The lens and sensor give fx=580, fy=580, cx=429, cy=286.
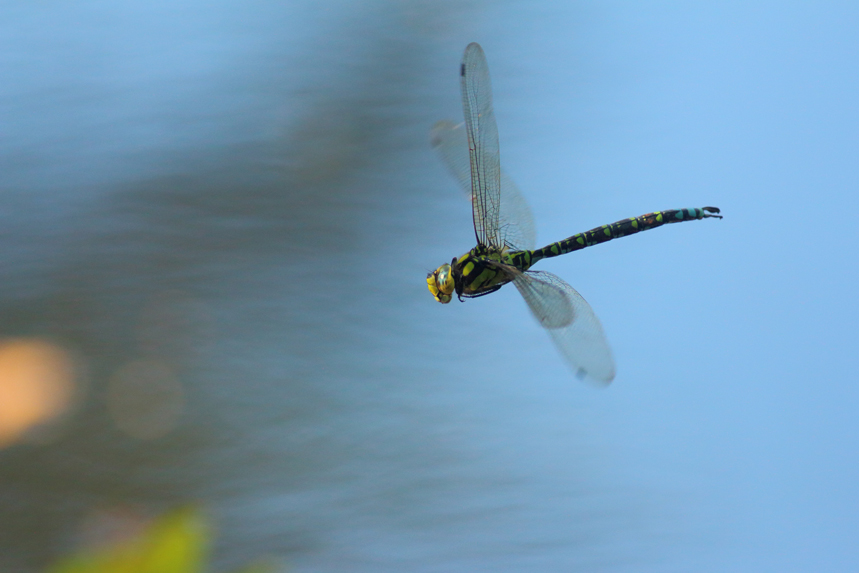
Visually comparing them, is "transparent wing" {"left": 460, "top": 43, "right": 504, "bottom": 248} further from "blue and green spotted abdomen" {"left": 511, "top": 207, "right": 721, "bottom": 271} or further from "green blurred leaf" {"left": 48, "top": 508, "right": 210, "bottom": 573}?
"green blurred leaf" {"left": 48, "top": 508, "right": 210, "bottom": 573}

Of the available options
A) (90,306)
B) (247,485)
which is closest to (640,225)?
(247,485)

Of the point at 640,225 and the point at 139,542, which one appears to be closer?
the point at 139,542

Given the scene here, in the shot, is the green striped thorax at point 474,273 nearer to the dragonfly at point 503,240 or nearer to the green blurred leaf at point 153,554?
the dragonfly at point 503,240

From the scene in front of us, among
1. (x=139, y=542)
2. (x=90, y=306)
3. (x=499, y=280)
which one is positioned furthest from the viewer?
(x=499, y=280)

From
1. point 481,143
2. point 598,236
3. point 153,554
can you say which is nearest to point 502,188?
point 481,143

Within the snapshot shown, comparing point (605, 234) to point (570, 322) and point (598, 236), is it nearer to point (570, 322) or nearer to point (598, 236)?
point (598, 236)

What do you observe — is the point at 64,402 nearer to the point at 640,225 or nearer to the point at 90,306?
the point at 90,306

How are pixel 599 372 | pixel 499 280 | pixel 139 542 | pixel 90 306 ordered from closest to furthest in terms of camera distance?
pixel 139 542 < pixel 599 372 < pixel 90 306 < pixel 499 280
